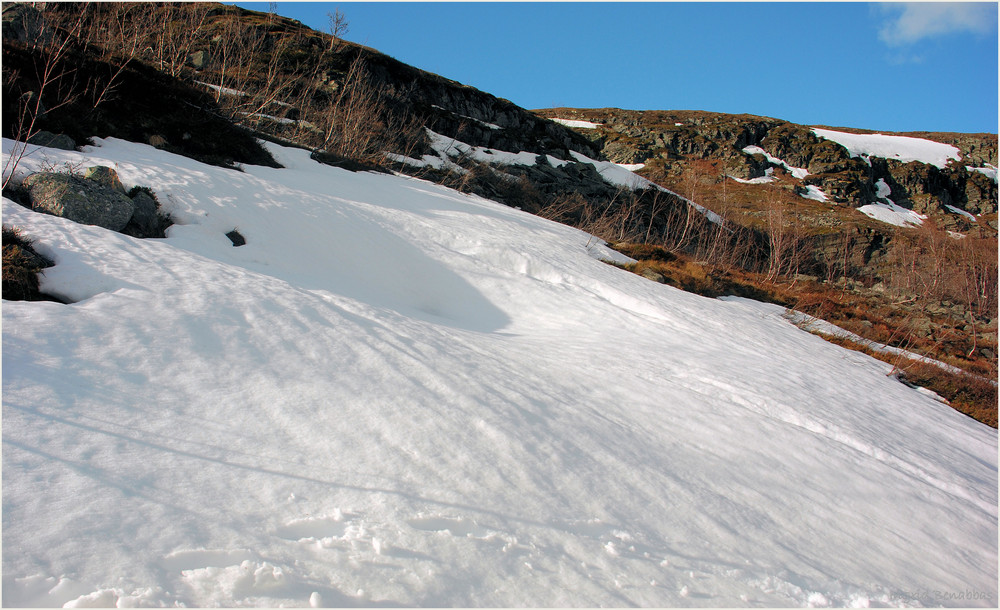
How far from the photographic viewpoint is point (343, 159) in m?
15.3

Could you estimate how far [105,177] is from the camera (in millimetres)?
6004

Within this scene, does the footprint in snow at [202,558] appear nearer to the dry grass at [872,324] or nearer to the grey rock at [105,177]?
the grey rock at [105,177]

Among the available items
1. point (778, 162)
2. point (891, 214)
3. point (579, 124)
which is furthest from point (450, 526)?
point (778, 162)

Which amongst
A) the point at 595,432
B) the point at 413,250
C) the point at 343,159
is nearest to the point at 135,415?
the point at 595,432

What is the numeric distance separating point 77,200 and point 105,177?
1.00 m

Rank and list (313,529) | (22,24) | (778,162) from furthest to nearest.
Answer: (778,162) < (22,24) < (313,529)

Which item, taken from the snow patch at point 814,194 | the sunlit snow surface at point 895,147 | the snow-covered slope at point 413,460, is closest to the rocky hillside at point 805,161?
the snow patch at point 814,194

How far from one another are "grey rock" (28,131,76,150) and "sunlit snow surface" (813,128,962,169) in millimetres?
89634

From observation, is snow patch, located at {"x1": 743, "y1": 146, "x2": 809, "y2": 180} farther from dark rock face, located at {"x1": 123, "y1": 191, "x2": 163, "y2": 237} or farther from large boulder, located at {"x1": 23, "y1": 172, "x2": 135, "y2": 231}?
large boulder, located at {"x1": 23, "y1": 172, "x2": 135, "y2": 231}

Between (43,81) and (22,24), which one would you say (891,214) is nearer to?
(43,81)

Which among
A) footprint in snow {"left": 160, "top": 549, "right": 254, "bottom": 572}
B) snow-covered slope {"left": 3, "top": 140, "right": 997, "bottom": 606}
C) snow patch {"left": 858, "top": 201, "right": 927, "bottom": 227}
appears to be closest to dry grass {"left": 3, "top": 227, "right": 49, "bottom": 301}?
snow-covered slope {"left": 3, "top": 140, "right": 997, "bottom": 606}

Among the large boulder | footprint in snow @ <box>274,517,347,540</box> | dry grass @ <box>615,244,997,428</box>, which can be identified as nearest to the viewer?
footprint in snow @ <box>274,517,347,540</box>

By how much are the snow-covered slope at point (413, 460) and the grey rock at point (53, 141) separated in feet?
5.96

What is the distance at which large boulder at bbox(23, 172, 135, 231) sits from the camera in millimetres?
5121
